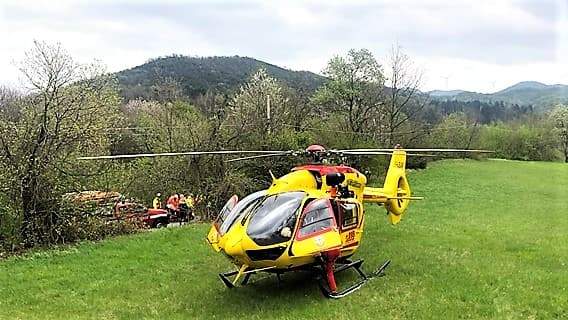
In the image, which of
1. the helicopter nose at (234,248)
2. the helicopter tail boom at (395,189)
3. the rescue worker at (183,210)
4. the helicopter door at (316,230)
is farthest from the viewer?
the rescue worker at (183,210)

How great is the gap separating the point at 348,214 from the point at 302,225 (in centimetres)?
134

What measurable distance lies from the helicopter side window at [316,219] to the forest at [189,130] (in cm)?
425

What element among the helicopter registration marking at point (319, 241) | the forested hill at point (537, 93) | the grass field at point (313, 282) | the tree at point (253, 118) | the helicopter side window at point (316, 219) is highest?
the forested hill at point (537, 93)

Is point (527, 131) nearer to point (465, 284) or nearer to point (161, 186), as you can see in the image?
point (161, 186)

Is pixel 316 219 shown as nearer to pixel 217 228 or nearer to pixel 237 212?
pixel 237 212

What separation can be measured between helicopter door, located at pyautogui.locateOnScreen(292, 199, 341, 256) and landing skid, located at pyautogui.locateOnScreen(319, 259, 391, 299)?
2.43 ft

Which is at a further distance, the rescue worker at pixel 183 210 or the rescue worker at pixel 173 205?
the rescue worker at pixel 183 210

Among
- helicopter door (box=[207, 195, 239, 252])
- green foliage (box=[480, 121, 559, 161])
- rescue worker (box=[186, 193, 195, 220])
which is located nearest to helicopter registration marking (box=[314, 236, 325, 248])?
helicopter door (box=[207, 195, 239, 252])

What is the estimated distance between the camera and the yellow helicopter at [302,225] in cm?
707

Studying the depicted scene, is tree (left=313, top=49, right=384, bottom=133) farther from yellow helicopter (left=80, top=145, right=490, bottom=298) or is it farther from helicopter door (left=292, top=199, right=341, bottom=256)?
helicopter door (left=292, top=199, right=341, bottom=256)

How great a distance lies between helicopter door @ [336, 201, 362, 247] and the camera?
328 inches

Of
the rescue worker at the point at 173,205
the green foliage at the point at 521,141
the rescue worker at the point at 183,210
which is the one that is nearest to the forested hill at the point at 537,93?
the green foliage at the point at 521,141

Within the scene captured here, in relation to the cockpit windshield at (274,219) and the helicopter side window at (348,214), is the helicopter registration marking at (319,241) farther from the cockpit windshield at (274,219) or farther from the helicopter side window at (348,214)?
the helicopter side window at (348,214)

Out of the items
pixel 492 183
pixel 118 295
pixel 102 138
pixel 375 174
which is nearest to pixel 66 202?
pixel 102 138
